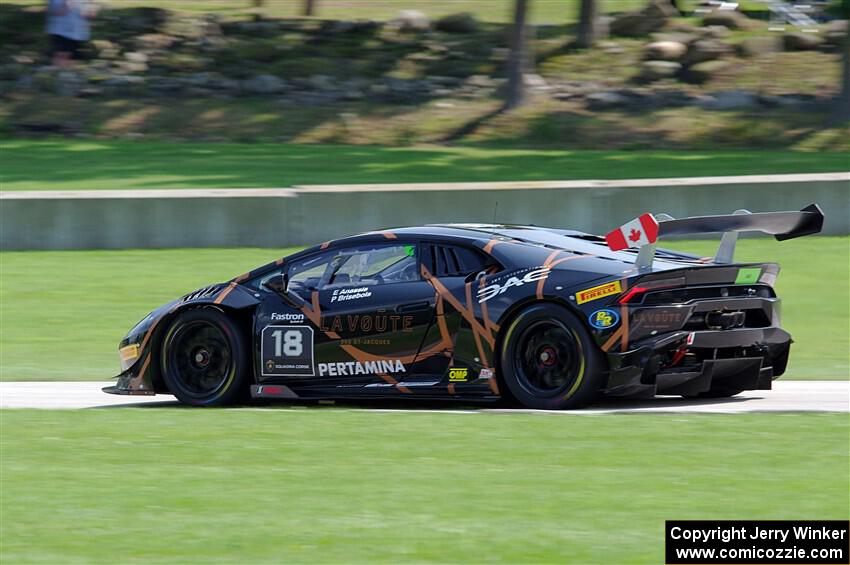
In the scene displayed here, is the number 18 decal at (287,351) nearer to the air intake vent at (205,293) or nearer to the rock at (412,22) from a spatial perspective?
the air intake vent at (205,293)

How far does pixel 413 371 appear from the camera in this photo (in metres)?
9.46

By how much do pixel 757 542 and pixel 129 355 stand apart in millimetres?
6035

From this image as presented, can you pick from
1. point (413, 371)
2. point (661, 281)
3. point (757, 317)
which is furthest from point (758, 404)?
Answer: point (413, 371)

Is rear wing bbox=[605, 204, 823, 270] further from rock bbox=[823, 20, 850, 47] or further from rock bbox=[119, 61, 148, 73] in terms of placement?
rock bbox=[823, 20, 850, 47]

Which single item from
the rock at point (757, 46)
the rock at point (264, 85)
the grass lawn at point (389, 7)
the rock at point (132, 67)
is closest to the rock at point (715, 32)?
the rock at point (757, 46)

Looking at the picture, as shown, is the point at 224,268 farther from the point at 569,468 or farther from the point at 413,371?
the point at 569,468

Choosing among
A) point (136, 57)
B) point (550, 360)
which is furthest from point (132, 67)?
point (550, 360)

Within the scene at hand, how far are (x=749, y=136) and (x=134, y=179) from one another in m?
11.6

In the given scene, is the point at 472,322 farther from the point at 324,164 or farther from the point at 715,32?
the point at 715,32

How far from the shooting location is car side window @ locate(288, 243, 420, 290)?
9680mm

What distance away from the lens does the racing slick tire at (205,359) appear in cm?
1000

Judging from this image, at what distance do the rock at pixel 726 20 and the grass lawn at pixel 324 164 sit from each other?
10241 mm

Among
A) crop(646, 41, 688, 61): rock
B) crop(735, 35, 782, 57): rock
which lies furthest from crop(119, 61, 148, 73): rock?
crop(735, 35, 782, 57): rock

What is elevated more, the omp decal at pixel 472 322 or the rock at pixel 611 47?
the rock at pixel 611 47
